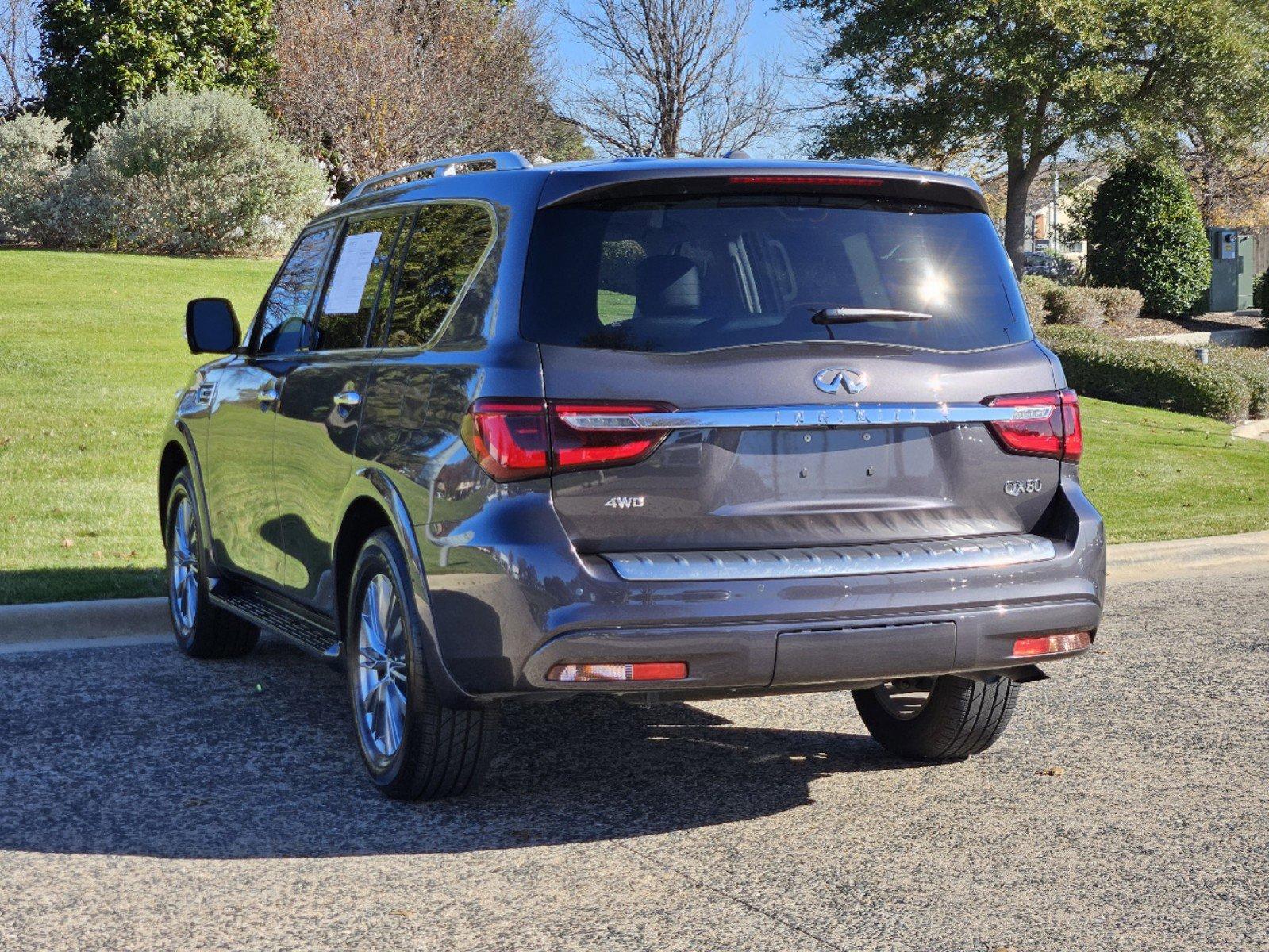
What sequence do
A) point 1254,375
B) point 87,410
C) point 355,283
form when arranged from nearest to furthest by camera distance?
1. point 355,283
2. point 87,410
3. point 1254,375

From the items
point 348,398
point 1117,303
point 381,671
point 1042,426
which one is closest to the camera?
point 1042,426

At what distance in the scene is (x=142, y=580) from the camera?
8.59 meters

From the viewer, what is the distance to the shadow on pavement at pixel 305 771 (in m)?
4.70

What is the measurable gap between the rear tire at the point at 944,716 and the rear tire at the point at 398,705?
143cm

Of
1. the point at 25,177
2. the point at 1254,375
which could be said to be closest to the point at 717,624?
the point at 1254,375

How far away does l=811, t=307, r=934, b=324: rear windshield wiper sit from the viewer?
454cm

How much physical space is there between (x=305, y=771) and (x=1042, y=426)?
8.82 ft

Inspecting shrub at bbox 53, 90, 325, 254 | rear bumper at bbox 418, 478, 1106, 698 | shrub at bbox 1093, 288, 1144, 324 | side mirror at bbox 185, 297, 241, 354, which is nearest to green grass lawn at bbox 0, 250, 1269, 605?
rear bumper at bbox 418, 478, 1106, 698

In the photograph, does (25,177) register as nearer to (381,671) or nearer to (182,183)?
(182,183)

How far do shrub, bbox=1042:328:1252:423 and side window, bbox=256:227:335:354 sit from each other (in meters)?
15.3

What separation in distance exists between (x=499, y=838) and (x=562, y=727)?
Result: 1.42m

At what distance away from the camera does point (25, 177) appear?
3322 cm

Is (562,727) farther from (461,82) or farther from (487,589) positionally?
(461,82)

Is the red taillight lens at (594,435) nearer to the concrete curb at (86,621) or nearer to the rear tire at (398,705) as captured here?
the rear tire at (398,705)
